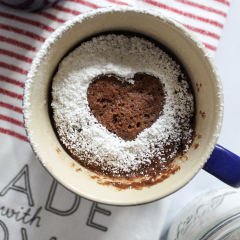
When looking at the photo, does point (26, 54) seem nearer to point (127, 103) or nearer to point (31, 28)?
point (31, 28)

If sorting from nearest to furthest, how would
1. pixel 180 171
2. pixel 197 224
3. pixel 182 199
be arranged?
pixel 180 171, pixel 197 224, pixel 182 199

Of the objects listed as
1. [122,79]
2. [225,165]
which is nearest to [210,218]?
[225,165]

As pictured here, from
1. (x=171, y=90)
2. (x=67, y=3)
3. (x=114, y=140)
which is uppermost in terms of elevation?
(x=67, y=3)

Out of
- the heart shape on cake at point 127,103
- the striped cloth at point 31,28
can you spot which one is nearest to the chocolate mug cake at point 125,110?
the heart shape on cake at point 127,103

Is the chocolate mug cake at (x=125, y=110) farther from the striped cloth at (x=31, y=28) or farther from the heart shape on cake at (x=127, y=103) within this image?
the striped cloth at (x=31, y=28)

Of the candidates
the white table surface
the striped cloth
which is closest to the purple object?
the striped cloth

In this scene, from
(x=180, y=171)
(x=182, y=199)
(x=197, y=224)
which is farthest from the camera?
(x=182, y=199)

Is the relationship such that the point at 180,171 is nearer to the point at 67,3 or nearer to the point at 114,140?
the point at 114,140

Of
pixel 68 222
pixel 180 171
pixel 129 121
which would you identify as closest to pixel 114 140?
pixel 129 121
